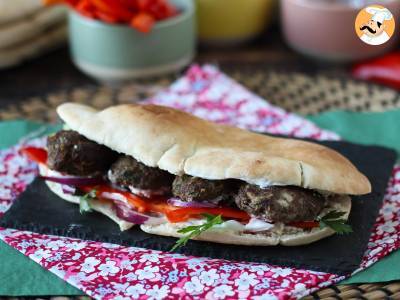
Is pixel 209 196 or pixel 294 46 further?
pixel 294 46

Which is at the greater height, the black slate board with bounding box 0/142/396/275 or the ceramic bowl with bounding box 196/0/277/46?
the ceramic bowl with bounding box 196/0/277/46

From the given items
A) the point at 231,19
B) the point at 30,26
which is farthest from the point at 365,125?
the point at 30,26

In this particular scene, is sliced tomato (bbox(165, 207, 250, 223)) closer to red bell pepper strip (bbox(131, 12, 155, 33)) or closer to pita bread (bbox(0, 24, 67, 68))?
red bell pepper strip (bbox(131, 12, 155, 33))

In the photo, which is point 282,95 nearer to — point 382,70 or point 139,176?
point 382,70

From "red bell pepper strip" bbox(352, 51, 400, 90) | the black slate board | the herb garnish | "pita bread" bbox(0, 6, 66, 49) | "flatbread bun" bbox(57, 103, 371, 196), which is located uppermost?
"pita bread" bbox(0, 6, 66, 49)

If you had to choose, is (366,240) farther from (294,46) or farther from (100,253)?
(294,46)

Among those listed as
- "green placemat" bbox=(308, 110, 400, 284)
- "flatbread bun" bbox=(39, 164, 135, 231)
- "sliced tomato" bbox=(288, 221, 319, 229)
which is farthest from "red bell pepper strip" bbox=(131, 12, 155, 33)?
"sliced tomato" bbox=(288, 221, 319, 229)

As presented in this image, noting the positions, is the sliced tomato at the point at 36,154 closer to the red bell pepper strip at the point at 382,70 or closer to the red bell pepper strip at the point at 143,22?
the red bell pepper strip at the point at 143,22

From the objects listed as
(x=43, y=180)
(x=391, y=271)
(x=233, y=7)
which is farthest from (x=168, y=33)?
(x=391, y=271)
